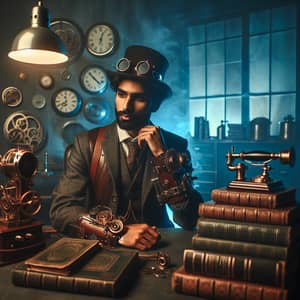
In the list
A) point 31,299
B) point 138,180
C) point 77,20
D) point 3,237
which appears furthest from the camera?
point 77,20

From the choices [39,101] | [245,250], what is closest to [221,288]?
[245,250]

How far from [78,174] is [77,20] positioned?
181 cm

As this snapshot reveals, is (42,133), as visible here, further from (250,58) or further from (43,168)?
(250,58)

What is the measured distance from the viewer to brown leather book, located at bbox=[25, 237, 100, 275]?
1.36 m

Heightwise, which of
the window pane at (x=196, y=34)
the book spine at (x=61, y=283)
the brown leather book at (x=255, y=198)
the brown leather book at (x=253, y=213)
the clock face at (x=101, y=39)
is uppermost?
the clock face at (x=101, y=39)

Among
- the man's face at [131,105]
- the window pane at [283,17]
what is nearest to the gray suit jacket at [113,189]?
the man's face at [131,105]

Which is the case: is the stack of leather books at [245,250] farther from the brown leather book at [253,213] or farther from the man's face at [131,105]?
the man's face at [131,105]

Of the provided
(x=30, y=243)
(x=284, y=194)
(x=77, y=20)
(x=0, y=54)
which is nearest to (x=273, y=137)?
(x=284, y=194)

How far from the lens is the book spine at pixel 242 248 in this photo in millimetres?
1256

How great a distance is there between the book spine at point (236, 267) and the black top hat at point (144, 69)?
1251mm

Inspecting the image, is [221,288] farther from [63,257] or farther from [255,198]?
[63,257]

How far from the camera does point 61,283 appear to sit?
4.41 ft

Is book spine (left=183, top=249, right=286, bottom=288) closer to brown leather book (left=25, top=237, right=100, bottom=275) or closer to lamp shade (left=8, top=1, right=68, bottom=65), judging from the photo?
brown leather book (left=25, top=237, right=100, bottom=275)

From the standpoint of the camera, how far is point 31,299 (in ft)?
4.24
